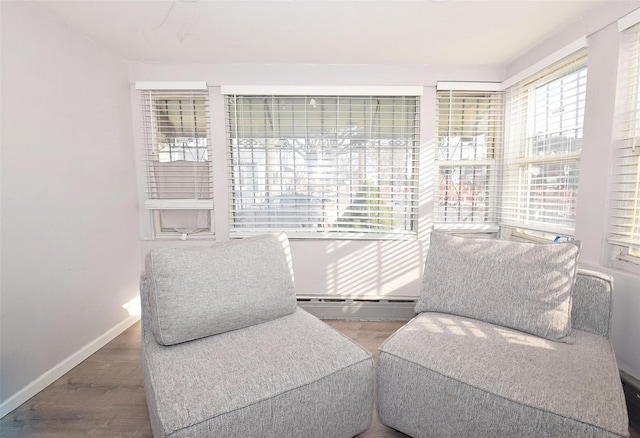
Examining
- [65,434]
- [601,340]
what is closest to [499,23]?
[601,340]

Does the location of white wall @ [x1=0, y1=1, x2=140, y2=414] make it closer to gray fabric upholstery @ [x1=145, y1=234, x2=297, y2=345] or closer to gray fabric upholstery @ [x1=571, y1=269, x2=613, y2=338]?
gray fabric upholstery @ [x1=145, y1=234, x2=297, y2=345]

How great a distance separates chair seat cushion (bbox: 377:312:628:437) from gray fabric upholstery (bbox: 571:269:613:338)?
2.1 inches

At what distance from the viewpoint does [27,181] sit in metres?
1.71

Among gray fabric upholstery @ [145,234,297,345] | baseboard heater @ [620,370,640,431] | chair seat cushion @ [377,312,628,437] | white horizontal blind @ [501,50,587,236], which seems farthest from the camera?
white horizontal blind @ [501,50,587,236]

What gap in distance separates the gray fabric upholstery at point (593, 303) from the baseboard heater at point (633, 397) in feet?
1.08

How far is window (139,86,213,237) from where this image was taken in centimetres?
267

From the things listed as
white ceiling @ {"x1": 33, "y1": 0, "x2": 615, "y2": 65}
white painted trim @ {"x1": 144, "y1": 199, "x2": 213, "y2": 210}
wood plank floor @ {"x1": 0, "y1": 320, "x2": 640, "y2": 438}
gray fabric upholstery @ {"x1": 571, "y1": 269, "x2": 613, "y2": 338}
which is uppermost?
white ceiling @ {"x1": 33, "y1": 0, "x2": 615, "y2": 65}

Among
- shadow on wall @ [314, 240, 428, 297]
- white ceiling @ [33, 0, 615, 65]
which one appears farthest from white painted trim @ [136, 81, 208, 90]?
shadow on wall @ [314, 240, 428, 297]

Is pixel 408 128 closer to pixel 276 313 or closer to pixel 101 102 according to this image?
pixel 276 313

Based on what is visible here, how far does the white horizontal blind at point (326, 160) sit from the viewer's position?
2.70 metres

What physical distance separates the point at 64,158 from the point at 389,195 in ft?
7.79

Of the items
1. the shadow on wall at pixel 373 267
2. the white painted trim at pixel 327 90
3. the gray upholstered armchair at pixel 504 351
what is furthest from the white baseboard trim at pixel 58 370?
the white painted trim at pixel 327 90

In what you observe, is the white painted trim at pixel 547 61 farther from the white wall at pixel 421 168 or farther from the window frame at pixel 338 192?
the window frame at pixel 338 192

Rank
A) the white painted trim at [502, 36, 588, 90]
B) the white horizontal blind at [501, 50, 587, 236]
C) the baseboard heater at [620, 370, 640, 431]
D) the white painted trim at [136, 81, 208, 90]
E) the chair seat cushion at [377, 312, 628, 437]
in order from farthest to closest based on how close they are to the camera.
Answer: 1. the white painted trim at [136, 81, 208, 90]
2. the white horizontal blind at [501, 50, 587, 236]
3. the white painted trim at [502, 36, 588, 90]
4. the baseboard heater at [620, 370, 640, 431]
5. the chair seat cushion at [377, 312, 628, 437]
